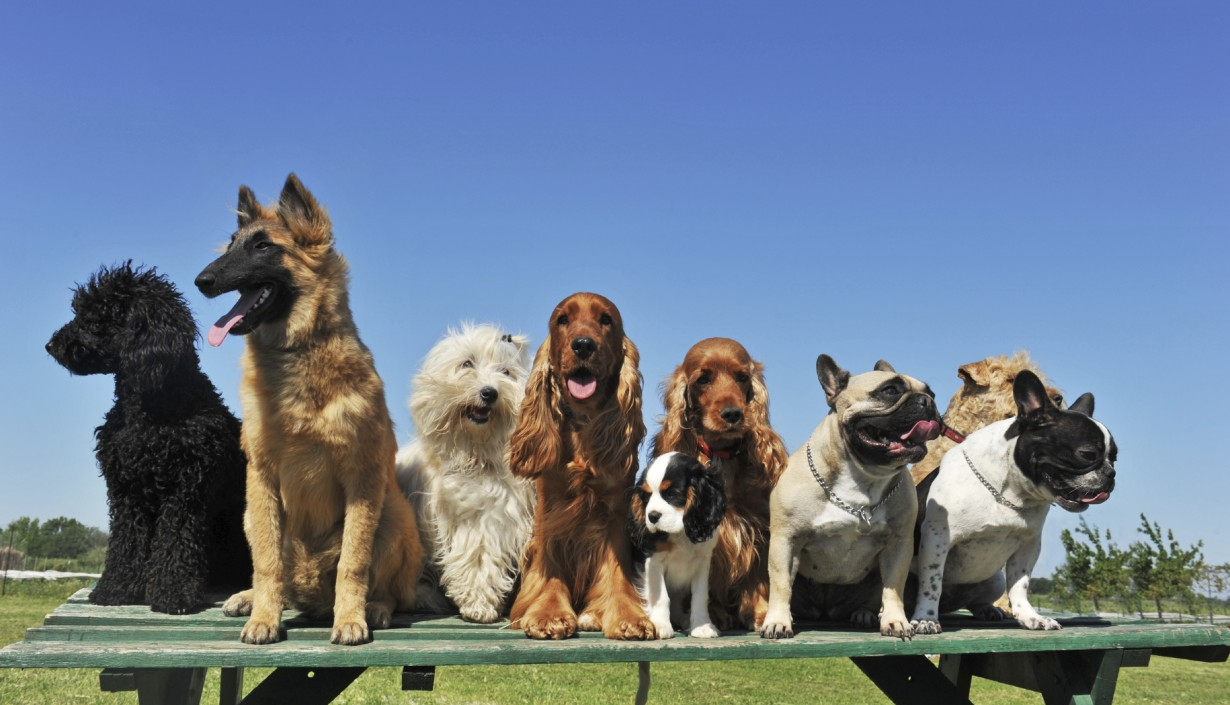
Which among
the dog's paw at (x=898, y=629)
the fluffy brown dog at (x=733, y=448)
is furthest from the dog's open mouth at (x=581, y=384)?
the dog's paw at (x=898, y=629)

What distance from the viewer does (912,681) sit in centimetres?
470

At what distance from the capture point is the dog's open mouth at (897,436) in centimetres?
394

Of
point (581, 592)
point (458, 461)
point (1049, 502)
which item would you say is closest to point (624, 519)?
point (581, 592)

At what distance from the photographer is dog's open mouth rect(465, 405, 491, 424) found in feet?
16.0

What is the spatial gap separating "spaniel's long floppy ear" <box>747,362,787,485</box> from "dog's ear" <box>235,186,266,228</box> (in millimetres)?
2519

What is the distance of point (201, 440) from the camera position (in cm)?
451

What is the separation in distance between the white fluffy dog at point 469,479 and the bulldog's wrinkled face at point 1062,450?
2.64 metres

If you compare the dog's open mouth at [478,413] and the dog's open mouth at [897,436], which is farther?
the dog's open mouth at [478,413]

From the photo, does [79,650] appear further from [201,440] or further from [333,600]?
[201,440]

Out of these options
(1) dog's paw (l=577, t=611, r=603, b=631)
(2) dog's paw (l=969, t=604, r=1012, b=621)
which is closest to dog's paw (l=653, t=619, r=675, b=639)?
(1) dog's paw (l=577, t=611, r=603, b=631)

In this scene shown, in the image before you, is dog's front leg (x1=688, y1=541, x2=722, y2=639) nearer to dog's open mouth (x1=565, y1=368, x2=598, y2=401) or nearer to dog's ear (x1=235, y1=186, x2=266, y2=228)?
dog's open mouth (x1=565, y1=368, x2=598, y2=401)

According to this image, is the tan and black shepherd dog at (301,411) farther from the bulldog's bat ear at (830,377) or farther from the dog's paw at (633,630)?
the bulldog's bat ear at (830,377)

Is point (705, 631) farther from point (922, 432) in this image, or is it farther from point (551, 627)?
point (922, 432)

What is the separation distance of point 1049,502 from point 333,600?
3.54 metres
